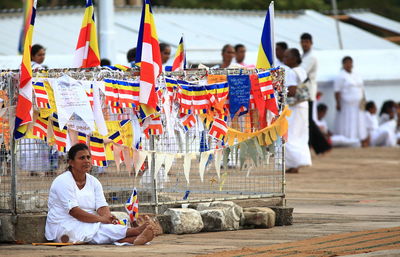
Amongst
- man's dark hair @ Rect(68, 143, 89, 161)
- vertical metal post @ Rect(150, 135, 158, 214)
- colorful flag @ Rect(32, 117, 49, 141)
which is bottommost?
vertical metal post @ Rect(150, 135, 158, 214)

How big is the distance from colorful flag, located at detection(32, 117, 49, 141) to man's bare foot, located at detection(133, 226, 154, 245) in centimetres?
134

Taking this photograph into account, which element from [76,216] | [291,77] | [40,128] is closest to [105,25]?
[291,77]

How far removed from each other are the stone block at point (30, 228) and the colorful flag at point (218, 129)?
2.06 meters

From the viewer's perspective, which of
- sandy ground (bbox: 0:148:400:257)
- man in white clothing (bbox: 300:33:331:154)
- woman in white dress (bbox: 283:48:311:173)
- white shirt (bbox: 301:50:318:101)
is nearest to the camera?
sandy ground (bbox: 0:148:400:257)

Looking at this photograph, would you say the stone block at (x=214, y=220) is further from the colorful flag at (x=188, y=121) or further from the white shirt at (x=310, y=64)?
the white shirt at (x=310, y=64)

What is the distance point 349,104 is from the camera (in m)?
25.8

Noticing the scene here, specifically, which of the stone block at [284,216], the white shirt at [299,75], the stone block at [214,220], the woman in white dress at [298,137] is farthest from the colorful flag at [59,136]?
the woman in white dress at [298,137]

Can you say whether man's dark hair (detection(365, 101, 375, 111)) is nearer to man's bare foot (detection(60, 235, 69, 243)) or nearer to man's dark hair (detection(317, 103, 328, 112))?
man's dark hair (detection(317, 103, 328, 112))

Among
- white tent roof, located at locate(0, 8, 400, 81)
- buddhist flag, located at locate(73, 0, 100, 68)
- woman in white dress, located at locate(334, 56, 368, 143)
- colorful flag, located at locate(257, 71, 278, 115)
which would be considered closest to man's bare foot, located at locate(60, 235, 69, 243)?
buddhist flag, located at locate(73, 0, 100, 68)

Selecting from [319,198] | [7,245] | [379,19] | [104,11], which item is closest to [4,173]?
[7,245]

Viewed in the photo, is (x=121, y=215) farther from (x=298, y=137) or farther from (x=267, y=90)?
(x=298, y=137)

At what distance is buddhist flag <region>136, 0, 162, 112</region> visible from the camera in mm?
10531

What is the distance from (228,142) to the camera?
446 inches

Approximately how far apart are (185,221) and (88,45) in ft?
7.21
